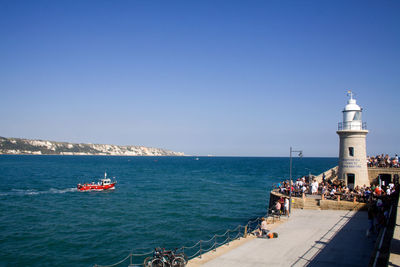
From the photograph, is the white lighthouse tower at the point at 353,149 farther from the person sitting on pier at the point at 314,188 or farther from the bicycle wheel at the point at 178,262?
the bicycle wheel at the point at 178,262

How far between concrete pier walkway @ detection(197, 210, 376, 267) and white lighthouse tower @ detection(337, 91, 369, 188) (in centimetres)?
753

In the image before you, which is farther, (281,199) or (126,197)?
(126,197)

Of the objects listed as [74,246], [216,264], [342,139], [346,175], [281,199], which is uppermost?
[342,139]

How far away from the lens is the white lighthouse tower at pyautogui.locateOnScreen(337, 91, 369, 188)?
27125 millimetres

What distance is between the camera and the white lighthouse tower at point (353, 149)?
89.0 ft

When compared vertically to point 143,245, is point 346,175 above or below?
above

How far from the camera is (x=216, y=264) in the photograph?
505 inches

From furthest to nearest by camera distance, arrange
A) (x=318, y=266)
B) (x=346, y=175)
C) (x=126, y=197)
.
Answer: (x=126, y=197) → (x=346, y=175) → (x=318, y=266)

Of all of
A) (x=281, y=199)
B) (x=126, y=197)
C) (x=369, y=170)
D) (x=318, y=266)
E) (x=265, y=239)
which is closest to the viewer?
(x=318, y=266)

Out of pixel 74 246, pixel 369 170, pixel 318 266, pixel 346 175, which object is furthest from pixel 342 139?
pixel 74 246

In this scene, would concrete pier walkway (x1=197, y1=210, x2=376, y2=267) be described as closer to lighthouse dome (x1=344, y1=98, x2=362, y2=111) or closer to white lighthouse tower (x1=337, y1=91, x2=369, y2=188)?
white lighthouse tower (x1=337, y1=91, x2=369, y2=188)

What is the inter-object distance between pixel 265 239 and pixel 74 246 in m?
13.9

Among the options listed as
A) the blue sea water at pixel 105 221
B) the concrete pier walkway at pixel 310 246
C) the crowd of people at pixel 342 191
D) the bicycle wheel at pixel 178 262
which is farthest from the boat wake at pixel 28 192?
the bicycle wheel at pixel 178 262

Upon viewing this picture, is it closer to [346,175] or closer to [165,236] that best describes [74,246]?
[165,236]
